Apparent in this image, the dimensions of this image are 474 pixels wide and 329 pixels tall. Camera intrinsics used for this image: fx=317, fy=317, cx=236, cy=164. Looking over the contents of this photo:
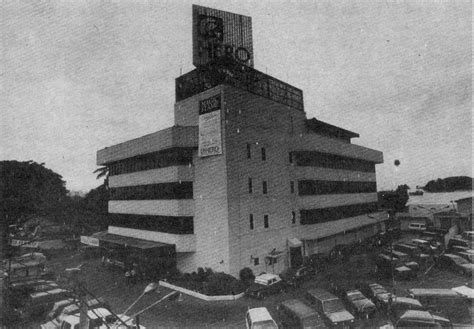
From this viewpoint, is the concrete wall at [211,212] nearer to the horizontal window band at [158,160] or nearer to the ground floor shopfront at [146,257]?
the horizontal window band at [158,160]

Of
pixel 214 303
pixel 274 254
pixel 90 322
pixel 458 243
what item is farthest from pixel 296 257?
pixel 90 322

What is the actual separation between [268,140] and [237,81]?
6.42 m

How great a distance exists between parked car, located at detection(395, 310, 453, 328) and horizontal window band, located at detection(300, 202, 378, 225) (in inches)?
693

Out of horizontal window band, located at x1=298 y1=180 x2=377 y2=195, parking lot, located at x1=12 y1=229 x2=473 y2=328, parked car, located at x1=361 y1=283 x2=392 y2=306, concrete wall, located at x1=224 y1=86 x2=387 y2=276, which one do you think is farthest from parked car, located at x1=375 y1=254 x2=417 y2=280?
horizontal window band, located at x1=298 y1=180 x2=377 y2=195

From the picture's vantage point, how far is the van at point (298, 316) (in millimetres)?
16859

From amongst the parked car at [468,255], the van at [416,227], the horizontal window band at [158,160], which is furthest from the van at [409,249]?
the horizontal window band at [158,160]

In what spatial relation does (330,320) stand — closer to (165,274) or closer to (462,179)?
(165,274)

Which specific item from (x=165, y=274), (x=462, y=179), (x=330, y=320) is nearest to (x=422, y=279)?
(x=330, y=320)

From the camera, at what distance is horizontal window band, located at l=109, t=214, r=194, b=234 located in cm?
2862

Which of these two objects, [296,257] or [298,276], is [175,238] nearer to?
[298,276]

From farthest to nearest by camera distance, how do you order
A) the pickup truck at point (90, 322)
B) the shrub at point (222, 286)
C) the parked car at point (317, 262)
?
1. the parked car at point (317, 262)
2. the shrub at point (222, 286)
3. the pickup truck at point (90, 322)

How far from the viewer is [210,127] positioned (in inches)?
1102

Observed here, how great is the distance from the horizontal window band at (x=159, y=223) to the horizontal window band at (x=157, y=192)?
1.95 metres

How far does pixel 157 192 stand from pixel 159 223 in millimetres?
3019
